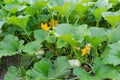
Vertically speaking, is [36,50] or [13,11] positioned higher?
[13,11]

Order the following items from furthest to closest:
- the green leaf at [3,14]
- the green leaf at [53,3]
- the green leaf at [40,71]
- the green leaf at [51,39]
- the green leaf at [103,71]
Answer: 1. the green leaf at [3,14]
2. the green leaf at [53,3]
3. the green leaf at [51,39]
4. the green leaf at [40,71]
5. the green leaf at [103,71]

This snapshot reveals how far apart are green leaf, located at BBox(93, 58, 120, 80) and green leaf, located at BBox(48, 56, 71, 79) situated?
0.16 metres

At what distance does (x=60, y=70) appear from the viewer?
1.61m

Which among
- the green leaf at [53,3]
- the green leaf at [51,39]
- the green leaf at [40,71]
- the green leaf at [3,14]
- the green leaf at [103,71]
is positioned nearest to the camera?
the green leaf at [103,71]

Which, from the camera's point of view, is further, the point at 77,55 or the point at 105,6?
the point at 105,6

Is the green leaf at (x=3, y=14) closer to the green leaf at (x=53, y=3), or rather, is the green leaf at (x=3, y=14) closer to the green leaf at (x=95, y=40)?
the green leaf at (x=53, y=3)

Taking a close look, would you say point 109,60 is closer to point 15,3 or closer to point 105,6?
point 105,6

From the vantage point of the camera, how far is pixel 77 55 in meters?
1.67

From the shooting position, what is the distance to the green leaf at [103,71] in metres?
1.49

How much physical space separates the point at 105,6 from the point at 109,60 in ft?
1.42

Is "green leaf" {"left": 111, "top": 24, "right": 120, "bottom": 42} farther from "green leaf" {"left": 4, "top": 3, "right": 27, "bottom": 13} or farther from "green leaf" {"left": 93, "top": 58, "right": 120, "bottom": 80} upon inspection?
"green leaf" {"left": 4, "top": 3, "right": 27, "bottom": 13}

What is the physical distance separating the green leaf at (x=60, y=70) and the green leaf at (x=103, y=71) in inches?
6.3

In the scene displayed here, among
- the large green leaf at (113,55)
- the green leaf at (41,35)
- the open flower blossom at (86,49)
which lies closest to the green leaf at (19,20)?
the green leaf at (41,35)

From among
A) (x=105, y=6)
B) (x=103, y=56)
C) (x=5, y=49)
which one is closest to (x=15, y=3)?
(x=5, y=49)
